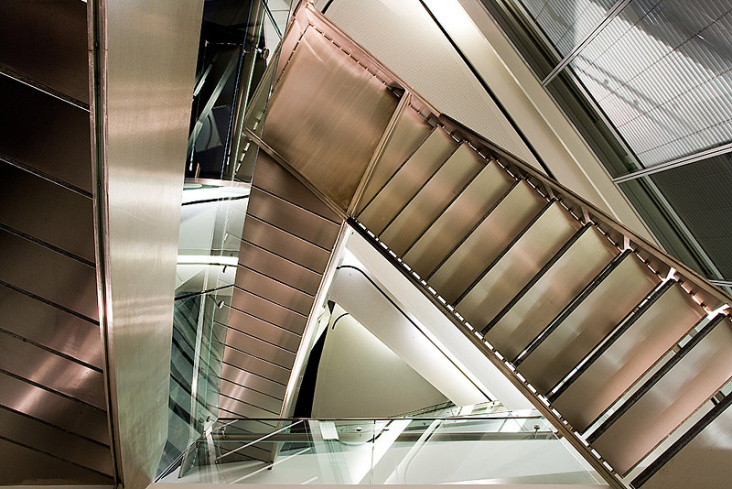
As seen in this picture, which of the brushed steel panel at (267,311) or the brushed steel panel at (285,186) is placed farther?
the brushed steel panel at (267,311)

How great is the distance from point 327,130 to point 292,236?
1178 mm

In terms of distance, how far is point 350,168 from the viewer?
4.79 m

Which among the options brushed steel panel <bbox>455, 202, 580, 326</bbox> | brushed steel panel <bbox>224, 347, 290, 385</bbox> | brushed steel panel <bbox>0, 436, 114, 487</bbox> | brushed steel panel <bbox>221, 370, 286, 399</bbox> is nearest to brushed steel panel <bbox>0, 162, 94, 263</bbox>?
brushed steel panel <bbox>0, 436, 114, 487</bbox>

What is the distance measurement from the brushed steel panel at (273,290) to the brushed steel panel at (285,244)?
0.40 m

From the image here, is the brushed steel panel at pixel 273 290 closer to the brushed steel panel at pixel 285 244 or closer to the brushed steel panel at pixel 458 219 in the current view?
the brushed steel panel at pixel 285 244

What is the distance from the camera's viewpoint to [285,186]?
5.01 m

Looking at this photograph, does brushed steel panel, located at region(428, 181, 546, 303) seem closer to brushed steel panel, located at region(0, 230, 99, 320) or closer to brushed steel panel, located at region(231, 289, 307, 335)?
brushed steel panel, located at region(231, 289, 307, 335)

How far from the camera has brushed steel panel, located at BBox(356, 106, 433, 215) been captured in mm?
4590

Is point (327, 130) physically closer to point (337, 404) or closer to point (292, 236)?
point (292, 236)

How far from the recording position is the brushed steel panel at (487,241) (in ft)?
13.5

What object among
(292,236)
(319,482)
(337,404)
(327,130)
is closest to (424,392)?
(337,404)

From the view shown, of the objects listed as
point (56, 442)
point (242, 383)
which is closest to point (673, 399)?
point (56, 442)

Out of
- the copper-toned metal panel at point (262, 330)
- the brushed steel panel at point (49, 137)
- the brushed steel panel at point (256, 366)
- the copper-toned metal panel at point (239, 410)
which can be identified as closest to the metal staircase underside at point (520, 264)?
the copper-toned metal panel at point (262, 330)

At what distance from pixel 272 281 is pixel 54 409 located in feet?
12.5
